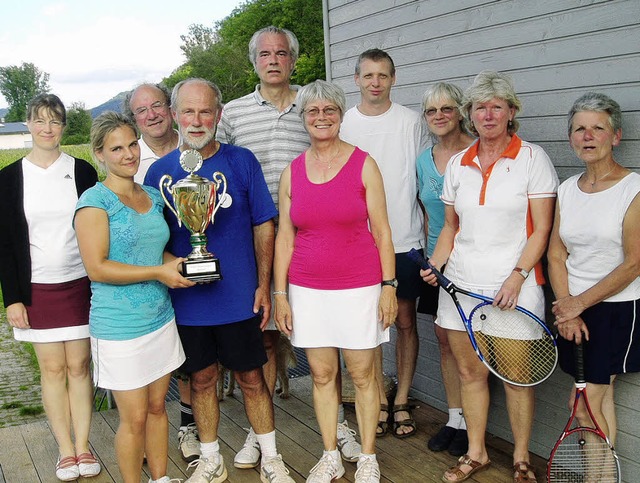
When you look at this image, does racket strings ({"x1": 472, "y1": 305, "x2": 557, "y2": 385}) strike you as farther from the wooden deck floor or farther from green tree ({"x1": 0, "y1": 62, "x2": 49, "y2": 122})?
green tree ({"x1": 0, "y1": 62, "x2": 49, "y2": 122})

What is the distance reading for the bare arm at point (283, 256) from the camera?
320 cm

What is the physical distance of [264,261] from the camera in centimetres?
328

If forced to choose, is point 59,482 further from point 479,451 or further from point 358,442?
point 479,451

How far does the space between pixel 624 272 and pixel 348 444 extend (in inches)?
67.8

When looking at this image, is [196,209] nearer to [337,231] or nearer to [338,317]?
[337,231]

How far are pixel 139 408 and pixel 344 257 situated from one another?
1.09 meters

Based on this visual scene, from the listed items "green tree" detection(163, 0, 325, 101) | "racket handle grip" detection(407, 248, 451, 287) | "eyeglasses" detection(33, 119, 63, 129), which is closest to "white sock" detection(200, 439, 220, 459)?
"racket handle grip" detection(407, 248, 451, 287)

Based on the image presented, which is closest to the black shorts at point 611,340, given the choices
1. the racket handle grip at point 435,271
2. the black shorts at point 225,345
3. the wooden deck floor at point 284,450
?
the racket handle grip at point 435,271

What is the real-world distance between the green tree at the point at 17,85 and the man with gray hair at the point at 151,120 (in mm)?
89985

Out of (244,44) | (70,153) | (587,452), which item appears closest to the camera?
(587,452)

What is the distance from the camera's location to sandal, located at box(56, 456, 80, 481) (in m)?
3.54

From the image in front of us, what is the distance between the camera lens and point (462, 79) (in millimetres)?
3826

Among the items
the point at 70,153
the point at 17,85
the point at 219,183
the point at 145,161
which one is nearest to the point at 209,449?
the point at 219,183

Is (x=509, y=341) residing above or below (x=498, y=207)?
below
